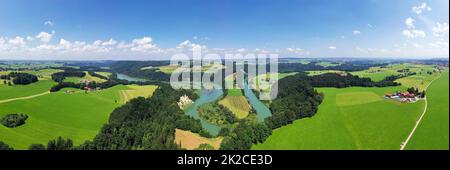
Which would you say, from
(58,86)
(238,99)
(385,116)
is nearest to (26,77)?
(58,86)

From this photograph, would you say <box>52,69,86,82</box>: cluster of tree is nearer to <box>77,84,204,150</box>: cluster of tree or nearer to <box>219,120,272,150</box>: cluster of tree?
<box>77,84,204,150</box>: cluster of tree

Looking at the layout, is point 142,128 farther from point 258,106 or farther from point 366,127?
point 366,127

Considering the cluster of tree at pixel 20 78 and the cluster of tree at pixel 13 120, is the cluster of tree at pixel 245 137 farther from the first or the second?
the cluster of tree at pixel 20 78

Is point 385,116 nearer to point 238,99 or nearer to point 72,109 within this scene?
point 238,99

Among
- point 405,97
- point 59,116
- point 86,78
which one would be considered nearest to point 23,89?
point 59,116

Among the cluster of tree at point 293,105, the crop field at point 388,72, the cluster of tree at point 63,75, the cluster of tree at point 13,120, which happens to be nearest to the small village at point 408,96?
the cluster of tree at point 293,105

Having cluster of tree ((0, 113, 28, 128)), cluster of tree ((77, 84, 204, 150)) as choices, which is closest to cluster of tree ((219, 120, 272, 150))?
cluster of tree ((77, 84, 204, 150))
